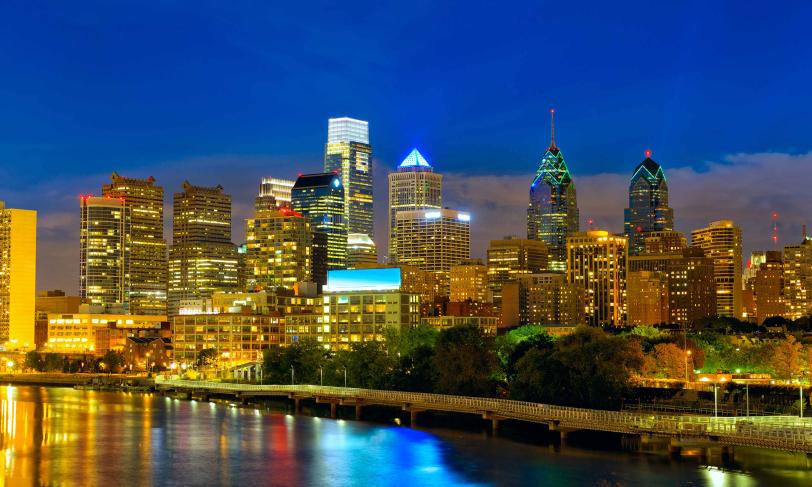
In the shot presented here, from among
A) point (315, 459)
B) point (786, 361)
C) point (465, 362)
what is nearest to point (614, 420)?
point (315, 459)

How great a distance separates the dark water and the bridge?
243 cm

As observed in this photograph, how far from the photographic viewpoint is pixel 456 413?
128m

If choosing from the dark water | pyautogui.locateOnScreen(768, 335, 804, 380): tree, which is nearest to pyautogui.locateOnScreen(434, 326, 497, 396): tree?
the dark water

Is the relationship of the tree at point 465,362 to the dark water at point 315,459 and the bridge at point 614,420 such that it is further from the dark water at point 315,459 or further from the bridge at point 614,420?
the dark water at point 315,459

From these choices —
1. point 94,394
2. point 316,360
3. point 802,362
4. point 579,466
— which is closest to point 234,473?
point 579,466

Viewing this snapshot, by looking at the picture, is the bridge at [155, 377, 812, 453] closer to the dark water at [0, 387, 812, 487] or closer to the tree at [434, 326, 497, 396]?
the dark water at [0, 387, 812, 487]

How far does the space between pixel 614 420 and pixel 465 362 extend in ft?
110

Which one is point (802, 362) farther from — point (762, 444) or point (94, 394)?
point (94, 394)

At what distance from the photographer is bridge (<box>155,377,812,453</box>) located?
84250 mm

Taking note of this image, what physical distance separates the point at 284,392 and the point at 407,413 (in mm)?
23661

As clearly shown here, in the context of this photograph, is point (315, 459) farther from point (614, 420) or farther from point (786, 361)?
point (786, 361)

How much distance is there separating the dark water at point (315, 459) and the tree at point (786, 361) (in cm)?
6028

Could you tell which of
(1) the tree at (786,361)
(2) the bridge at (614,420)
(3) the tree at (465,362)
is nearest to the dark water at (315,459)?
(2) the bridge at (614,420)

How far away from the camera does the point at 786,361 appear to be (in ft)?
493
